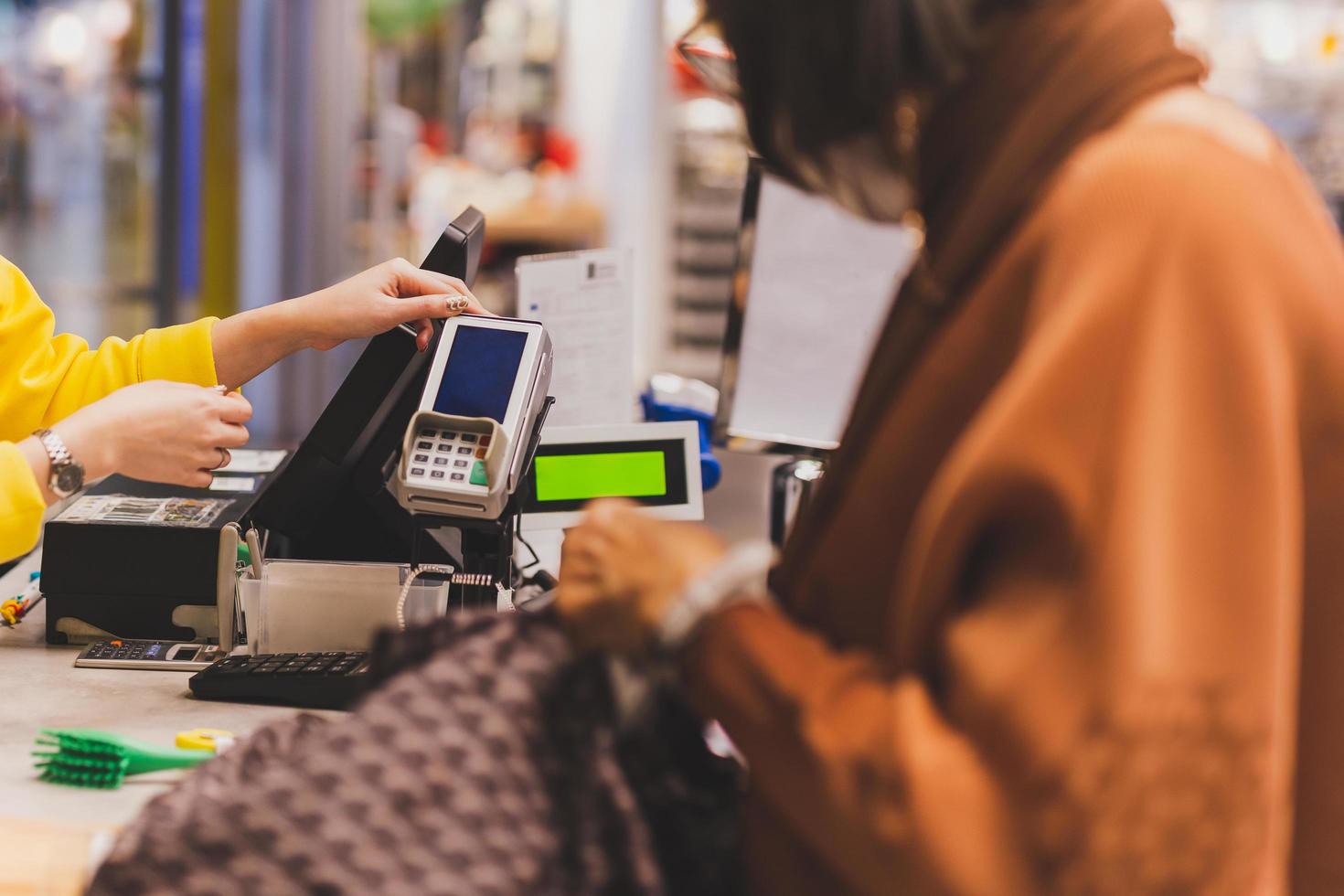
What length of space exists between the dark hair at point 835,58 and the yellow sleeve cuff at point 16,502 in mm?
940

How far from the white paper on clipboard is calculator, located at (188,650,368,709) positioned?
2.12ft

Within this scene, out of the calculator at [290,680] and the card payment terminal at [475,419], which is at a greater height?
the card payment terminal at [475,419]

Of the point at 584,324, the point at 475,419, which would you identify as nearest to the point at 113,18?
the point at 584,324

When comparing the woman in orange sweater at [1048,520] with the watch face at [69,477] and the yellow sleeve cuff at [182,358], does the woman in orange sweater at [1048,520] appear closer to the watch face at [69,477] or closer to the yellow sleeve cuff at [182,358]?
the watch face at [69,477]

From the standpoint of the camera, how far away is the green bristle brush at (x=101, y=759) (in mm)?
1256

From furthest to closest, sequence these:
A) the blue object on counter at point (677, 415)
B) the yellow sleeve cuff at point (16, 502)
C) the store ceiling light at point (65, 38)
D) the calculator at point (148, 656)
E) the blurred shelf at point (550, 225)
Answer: the store ceiling light at point (65, 38) < the blurred shelf at point (550, 225) < the blue object on counter at point (677, 415) < the calculator at point (148, 656) < the yellow sleeve cuff at point (16, 502)

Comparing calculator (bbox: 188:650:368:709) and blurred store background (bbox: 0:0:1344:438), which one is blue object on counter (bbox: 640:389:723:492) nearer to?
calculator (bbox: 188:650:368:709)

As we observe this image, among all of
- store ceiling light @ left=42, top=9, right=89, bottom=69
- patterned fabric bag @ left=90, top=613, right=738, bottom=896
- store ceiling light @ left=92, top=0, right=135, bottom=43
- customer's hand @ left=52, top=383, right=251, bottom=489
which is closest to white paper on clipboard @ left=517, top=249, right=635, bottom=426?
customer's hand @ left=52, top=383, right=251, bottom=489

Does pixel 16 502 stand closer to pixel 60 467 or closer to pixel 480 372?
pixel 60 467

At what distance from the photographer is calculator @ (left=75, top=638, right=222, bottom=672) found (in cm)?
158

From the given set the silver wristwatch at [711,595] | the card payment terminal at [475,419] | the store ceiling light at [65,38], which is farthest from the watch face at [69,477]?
the store ceiling light at [65,38]

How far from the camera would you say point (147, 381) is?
63.0 inches

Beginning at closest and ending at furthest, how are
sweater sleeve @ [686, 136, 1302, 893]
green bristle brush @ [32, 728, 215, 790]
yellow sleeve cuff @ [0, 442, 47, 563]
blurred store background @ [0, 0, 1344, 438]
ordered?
sweater sleeve @ [686, 136, 1302, 893] < green bristle brush @ [32, 728, 215, 790] < yellow sleeve cuff @ [0, 442, 47, 563] < blurred store background @ [0, 0, 1344, 438]

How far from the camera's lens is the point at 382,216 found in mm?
6977
